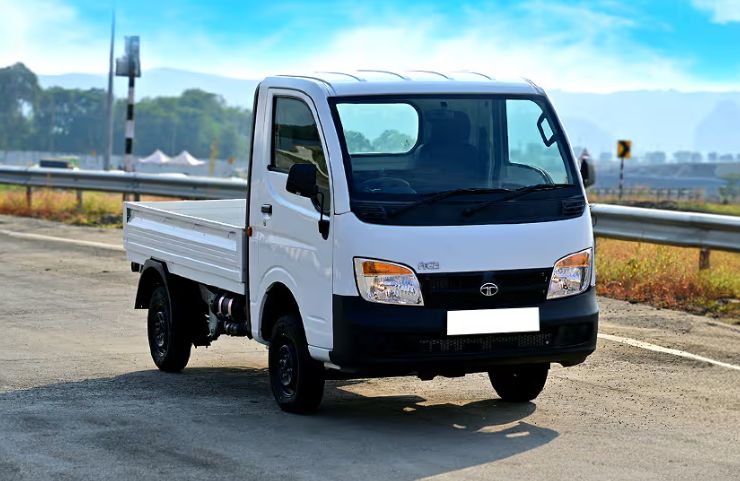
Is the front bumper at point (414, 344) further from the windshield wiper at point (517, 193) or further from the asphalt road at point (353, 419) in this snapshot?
the windshield wiper at point (517, 193)

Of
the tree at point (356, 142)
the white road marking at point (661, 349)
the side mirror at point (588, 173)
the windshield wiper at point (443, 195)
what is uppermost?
the tree at point (356, 142)

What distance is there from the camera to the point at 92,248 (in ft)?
59.6

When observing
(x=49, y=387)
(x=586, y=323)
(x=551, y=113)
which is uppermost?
(x=551, y=113)

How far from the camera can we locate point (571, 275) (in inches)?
296

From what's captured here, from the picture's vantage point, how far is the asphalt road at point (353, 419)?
6.48 meters

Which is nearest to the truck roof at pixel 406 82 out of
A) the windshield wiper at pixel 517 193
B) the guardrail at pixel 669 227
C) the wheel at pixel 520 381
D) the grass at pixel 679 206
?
the windshield wiper at pixel 517 193

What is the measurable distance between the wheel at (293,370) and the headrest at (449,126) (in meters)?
1.39

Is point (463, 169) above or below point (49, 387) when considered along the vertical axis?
above

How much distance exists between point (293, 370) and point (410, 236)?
1.21 m

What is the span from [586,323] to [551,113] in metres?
1.37

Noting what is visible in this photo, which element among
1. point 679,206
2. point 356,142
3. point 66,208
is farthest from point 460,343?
point 679,206

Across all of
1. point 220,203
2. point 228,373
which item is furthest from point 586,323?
point 220,203

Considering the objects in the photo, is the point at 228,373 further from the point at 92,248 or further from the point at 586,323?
the point at 92,248

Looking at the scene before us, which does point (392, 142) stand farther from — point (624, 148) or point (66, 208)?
point (624, 148)
